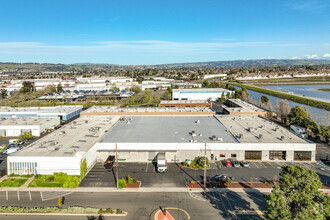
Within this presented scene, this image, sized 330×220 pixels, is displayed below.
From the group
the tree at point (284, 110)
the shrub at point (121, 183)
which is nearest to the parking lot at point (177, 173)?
the shrub at point (121, 183)

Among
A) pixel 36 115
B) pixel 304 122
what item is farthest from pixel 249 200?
pixel 36 115

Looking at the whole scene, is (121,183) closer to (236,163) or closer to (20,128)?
(236,163)

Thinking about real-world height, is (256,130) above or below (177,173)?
above

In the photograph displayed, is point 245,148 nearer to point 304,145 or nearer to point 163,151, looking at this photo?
point 304,145

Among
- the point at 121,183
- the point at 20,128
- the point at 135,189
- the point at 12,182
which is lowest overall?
the point at 135,189

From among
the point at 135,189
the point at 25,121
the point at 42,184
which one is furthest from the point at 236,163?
the point at 25,121
